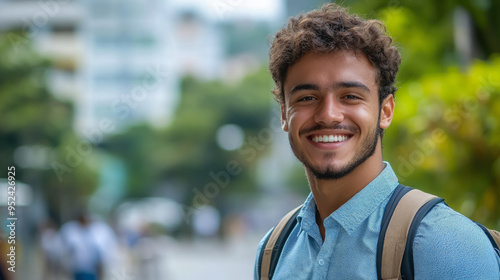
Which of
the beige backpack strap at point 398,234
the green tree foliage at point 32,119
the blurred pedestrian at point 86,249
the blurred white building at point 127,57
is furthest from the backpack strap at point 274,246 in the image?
the blurred white building at point 127,57

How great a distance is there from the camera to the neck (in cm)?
187

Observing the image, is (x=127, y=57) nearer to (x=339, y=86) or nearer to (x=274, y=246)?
(x=274, y=246)

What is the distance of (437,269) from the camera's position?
61.8 inches

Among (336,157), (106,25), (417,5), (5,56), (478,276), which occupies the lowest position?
(478,276)

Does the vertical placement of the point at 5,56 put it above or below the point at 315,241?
above

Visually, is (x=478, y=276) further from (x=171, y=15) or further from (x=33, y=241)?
(x=171, y=15)

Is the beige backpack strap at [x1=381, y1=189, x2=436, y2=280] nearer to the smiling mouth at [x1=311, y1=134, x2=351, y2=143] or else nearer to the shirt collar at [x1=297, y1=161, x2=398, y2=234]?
the shirt collar at [x1=297, y1=161, x2=398, y2=234]

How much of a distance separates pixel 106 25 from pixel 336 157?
65301 millimetres

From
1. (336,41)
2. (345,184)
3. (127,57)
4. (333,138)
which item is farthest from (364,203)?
(127,57)

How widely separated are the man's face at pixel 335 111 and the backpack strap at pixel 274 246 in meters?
0.27

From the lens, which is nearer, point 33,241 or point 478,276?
point 478,276

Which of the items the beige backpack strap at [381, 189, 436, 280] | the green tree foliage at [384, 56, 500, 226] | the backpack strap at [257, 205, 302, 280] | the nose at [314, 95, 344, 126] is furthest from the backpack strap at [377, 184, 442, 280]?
the green tree foliage at [384, 56, 500, 226]

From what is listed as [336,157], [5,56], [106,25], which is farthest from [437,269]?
[106,25]

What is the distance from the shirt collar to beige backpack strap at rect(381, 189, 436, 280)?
112 mm
